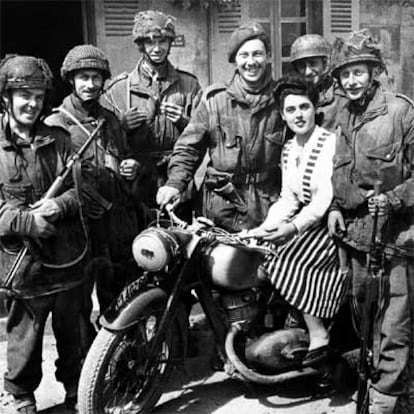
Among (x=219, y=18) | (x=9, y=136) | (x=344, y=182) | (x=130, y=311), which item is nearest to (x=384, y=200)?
(x=344, y=182)

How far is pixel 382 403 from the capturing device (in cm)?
370

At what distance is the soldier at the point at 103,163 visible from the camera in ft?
13.3

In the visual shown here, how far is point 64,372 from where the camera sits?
3.92m

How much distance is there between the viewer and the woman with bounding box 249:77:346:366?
382 cm

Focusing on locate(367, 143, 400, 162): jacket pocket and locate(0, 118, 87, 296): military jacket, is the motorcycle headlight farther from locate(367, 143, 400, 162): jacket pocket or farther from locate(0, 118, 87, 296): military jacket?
locate(367, 143, 400, 162): jacket pocket

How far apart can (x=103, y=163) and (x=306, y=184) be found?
1.20m

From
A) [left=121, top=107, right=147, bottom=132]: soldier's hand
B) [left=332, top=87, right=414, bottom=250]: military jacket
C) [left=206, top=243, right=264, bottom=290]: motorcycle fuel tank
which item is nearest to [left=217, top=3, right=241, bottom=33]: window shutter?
[left=121, top=107, right=147, bottom=132]: soldier's hand

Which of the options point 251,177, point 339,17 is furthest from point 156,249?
point 339,17

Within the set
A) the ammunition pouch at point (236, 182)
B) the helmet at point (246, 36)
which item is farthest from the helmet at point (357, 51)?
the ammunition pouch at point (236, 182)

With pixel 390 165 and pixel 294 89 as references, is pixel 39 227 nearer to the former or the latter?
pixel 294 89

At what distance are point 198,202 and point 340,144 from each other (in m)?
1.17

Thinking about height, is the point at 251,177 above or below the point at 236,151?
below

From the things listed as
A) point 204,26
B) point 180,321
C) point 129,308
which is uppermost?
point 204,26

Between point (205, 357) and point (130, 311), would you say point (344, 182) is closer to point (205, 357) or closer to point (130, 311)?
point (130, 311)
